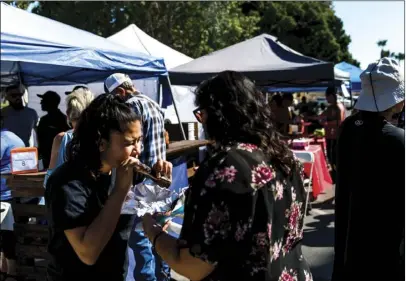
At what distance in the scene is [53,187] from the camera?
1714 mm

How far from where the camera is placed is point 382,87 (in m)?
2.37

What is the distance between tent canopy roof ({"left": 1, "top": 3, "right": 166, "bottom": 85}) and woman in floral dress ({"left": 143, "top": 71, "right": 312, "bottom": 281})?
7.67 ft

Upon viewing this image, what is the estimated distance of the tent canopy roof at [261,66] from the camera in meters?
7.12

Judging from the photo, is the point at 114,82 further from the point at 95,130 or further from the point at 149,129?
the point at 95,130

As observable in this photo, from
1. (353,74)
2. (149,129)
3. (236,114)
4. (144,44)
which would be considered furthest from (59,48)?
(353,74)

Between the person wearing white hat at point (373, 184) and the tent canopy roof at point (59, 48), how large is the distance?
8.02 ft

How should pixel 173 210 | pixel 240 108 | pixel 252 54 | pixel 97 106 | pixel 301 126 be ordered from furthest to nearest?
pixel 301 126, pixel 252 54, pixel 173 210, pixel 97 106, pixel 240 108

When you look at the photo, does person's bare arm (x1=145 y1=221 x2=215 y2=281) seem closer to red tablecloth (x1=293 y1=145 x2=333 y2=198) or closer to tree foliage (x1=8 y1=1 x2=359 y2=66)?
red tablecloth (x1=293 y1=145 x2=333 y2=198)

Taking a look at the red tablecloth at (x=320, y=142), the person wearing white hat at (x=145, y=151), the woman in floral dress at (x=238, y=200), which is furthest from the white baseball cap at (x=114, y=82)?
the red tablecloth at (x=320, y=142)

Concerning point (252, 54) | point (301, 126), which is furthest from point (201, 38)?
point (252, 54)

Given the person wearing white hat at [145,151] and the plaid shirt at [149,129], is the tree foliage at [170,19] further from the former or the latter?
the plaid shirt at [149,129]

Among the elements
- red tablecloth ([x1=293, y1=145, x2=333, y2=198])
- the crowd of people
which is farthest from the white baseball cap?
red tablecloth ([x1=293, y1=145, x2=333, y2=198])

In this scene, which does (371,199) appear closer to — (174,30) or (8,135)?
(8,135)

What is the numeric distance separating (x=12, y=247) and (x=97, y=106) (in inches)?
108
